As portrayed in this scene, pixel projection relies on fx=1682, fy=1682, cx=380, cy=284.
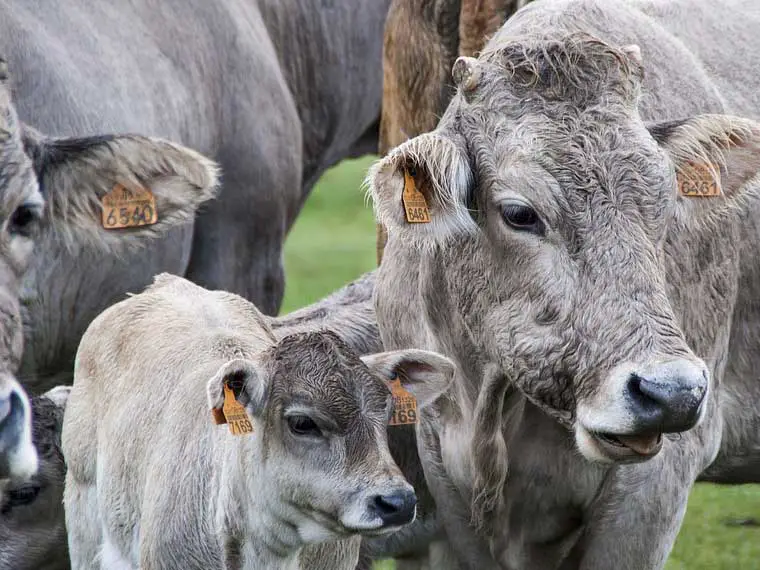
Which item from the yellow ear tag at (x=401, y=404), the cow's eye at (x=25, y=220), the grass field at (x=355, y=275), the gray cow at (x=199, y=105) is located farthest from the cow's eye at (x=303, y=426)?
the grass field at (x=355, y=275)

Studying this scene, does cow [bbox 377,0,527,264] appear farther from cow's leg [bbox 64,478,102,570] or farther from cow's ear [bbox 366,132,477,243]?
cow's ear [bbox 366,132,477,243]

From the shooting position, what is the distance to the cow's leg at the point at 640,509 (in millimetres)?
5375

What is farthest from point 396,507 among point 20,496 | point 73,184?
point 20,496

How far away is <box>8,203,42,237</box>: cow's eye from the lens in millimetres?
5367

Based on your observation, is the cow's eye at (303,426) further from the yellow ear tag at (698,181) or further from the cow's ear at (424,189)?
the yellow ear tag at (698,181)

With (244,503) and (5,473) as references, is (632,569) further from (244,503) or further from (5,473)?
(5,473)

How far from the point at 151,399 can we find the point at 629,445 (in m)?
2.12

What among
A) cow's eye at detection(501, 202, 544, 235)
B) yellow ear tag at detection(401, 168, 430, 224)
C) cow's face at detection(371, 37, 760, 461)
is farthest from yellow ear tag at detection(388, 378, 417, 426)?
cow's eye at detection(501, 202, 544, 235)

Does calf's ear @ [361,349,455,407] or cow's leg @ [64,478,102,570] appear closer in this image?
calf's ear @ [361,349,455,407]

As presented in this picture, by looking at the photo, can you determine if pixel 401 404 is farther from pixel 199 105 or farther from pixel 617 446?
pixel 199 105

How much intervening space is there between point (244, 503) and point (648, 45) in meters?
2.10

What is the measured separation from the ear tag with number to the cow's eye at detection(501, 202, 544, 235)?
1.55 meters

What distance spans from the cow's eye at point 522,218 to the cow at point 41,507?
102 inches

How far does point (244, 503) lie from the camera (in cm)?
551
